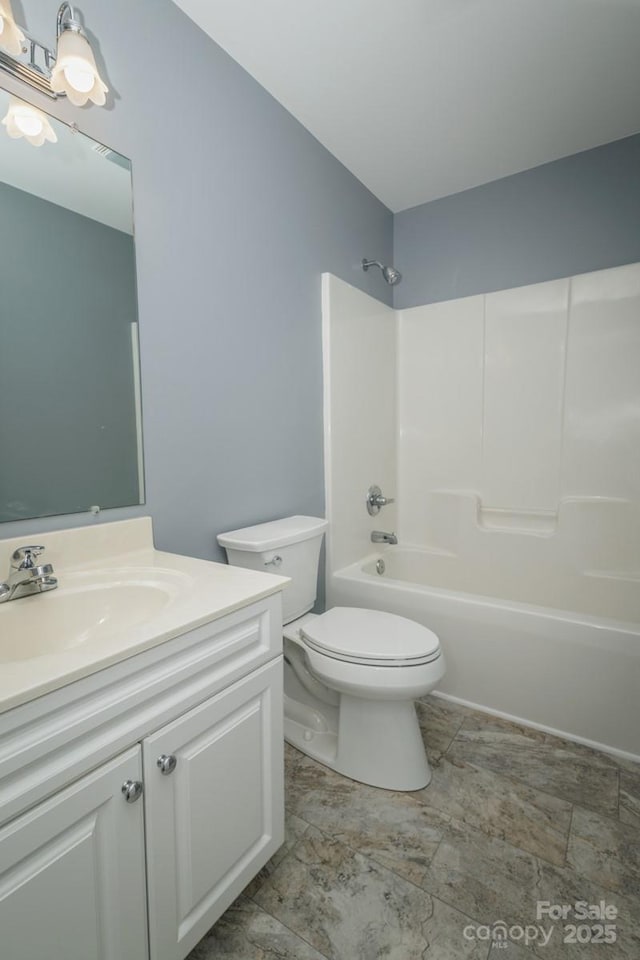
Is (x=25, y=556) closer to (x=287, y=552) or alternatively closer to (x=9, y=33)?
(x=287, y=552)

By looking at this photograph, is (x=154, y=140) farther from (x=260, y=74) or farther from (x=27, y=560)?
(x=27, y=560)

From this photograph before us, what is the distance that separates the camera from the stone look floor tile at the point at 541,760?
1.46 m

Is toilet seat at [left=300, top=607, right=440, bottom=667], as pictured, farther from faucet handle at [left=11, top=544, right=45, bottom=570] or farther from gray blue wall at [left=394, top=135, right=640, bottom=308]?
gray blue wall at [left=394, top=135, right=640, bottom=308]

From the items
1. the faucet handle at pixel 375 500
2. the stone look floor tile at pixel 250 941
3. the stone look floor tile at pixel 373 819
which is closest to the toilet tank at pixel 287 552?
the stone look floor tile at pixel 373 819

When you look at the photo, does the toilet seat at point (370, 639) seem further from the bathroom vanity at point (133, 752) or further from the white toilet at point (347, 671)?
the bathroom vanity at point (133, 752)

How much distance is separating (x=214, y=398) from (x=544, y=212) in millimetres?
1957

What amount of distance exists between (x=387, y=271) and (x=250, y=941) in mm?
2651

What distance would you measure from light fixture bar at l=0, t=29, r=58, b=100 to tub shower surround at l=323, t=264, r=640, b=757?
3.90 ft

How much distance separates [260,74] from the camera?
161 centimetres

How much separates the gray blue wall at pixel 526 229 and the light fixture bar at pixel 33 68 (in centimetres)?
199

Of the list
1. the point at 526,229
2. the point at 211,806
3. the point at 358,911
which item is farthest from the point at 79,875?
the point at 526,229

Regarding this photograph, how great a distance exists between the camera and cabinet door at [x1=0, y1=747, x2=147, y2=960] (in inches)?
23.9

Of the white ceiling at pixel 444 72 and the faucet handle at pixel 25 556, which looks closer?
the faucet handle at pixel 25 556

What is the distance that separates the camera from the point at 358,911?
108 centimetres
